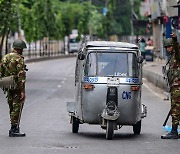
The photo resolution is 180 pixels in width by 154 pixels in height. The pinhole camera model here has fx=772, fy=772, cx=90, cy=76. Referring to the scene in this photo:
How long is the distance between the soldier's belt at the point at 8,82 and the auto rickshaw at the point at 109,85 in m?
1.36

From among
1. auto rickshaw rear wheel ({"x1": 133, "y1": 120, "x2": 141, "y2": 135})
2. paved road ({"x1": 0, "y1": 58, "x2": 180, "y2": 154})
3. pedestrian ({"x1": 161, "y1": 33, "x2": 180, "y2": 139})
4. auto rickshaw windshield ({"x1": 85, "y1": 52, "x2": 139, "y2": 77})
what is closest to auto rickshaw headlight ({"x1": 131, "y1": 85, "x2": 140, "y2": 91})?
auto rickshaw windshield ({"x1": 85, "y1": 52, "x2": 139, "y2": 77})

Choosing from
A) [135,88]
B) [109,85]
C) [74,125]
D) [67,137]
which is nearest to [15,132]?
[67,137]

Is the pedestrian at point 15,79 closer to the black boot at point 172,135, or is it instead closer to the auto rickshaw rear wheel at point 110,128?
the auto rickshaw rear wheel at point 110,128

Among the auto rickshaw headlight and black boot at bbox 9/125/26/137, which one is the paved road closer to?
black boot at bbox 9/125/26/137

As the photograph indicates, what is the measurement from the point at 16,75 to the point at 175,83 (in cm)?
314

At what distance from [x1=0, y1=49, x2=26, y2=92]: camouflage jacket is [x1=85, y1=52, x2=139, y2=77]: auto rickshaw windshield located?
1.28 m

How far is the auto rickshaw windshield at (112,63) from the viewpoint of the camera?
15266mm

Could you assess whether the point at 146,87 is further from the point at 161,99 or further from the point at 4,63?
the point at 4,63

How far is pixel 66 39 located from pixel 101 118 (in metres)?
89.3

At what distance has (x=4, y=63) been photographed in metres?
15.3

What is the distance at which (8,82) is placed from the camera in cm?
1498

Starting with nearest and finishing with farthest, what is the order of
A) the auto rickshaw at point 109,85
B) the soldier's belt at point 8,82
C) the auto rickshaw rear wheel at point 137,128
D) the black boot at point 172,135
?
the auto rickshaw at point 109,85
the soldier's belt at point 8,82
the black boot at point 172,135
the auto rickshaw rear wheel at point 137,128

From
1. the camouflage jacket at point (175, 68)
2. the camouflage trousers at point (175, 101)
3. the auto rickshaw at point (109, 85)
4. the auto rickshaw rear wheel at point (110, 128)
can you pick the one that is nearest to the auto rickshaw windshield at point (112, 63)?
the auto rickshaw at point (109, 85)

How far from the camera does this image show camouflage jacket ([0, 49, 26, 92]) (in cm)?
1519
